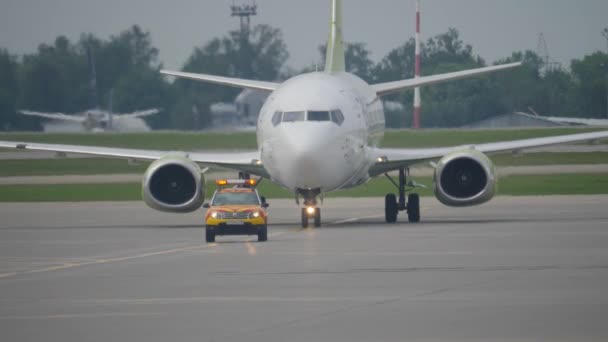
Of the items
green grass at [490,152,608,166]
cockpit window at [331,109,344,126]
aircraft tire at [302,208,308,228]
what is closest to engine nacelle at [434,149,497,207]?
cockpit window at [331,109,344,126]

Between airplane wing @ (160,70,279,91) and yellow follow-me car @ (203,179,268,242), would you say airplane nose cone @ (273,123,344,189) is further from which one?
airplane wing @ (160,70,279,91)

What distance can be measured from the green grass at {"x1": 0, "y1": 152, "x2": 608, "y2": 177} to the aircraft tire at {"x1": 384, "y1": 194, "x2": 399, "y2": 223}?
3391 cm

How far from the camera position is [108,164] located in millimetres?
79562

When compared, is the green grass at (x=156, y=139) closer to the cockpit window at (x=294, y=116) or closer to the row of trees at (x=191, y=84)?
the row of trees at (x=191, y=84)

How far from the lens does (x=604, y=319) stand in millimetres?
18609

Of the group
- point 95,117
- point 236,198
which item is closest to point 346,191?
point 236,198

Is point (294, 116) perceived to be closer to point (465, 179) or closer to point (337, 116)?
point (337, 116)

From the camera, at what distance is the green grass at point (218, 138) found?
8462cm

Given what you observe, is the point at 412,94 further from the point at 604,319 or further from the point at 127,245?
the point at 604,319

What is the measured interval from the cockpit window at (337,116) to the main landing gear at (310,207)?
1.87m

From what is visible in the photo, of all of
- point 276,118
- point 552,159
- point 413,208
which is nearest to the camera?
point 276,118

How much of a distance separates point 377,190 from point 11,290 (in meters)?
40.5

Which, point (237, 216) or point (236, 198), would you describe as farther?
point (236, 198)

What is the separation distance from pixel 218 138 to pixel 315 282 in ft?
209
